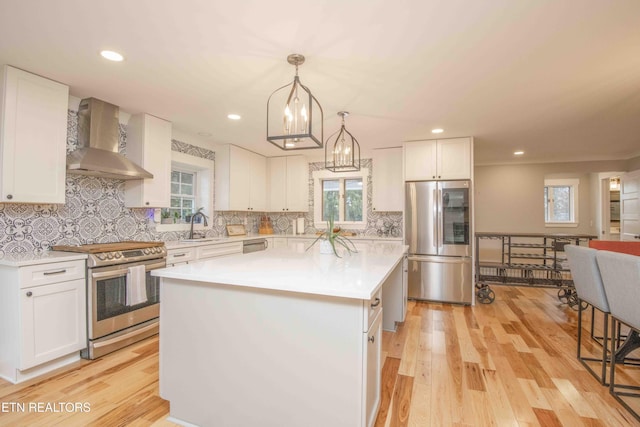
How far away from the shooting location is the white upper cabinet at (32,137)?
2309 millimetres

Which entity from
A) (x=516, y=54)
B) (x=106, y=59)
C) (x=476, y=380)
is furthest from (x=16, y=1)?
(x=476, y=380)

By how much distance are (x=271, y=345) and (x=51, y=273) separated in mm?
1942

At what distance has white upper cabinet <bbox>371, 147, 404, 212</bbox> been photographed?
16.2 ft

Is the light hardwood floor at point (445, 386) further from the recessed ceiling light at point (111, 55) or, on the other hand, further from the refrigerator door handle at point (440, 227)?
the recessed ceiling light at point (111, 55)

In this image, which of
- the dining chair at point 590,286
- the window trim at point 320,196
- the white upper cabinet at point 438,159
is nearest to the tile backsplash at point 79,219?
the window trim at point 320,196

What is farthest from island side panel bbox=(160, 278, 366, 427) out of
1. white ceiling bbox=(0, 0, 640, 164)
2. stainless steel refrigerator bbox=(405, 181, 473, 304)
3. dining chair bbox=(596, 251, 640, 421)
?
stainless steel refrigerator bbox=(405, 181, 473, 304)

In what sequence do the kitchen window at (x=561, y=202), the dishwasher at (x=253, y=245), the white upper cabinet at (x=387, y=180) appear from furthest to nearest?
Result: the kitchen window at (x=561, y=202)
the white upper cabinet at (x=387, y=180)
the dishwasher at (x=253, y=245)

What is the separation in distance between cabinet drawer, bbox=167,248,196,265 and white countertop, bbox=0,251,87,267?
0.85 metres

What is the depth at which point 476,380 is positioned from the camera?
2312 mm

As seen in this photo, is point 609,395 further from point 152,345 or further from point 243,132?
point 243,132

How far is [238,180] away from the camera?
492 centimetres

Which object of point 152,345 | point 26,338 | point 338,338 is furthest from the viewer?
point 152,345

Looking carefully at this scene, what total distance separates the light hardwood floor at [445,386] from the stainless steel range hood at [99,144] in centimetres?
162

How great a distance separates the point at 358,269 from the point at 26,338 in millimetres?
2405
